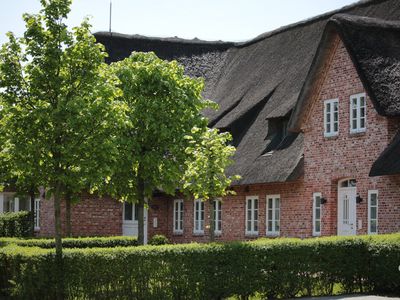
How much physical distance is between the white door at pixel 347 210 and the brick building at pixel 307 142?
3cm

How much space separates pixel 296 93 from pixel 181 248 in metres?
13.6

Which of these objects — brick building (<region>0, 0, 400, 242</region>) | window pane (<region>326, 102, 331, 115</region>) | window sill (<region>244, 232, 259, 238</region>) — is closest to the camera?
brick building (<region>0, 0, 400, 242</region>)

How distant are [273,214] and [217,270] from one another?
11787 millimetres

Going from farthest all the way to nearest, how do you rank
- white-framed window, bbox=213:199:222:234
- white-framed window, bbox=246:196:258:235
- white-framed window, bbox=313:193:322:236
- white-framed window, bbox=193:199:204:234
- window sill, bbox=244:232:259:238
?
1. white-framed window, bbox=193:199:204:234
2. white-framed window, bbox=213:199:222:234
3. white-framed window, bbox=246:196:258:235
4. window sill, bbox=244:232:259:238
5. white-framed window, bbox=313:193:322:236

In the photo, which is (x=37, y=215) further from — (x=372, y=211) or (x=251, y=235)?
(x=372, y=211)

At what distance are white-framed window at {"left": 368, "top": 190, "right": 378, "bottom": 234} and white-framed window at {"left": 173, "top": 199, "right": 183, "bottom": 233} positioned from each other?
1300 cm

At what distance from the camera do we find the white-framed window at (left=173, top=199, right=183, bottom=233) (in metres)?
36.8

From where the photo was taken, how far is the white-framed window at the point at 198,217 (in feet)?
115

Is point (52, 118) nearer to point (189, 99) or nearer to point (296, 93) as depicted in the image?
point (189, 99)

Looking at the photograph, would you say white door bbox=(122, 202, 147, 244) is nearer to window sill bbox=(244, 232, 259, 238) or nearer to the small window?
window sill bbox=(244, 232, 259, 238)

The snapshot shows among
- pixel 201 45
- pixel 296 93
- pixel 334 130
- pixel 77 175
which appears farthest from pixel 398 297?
pixel 201 45

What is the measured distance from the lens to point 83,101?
722 inches

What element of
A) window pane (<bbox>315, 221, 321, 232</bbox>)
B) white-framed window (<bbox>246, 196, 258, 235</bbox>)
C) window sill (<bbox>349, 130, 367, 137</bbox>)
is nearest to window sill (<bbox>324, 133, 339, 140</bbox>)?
window sill (<bbox>349, 130, 367, 137</bbox>)

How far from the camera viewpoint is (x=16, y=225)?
3934 centimetres
